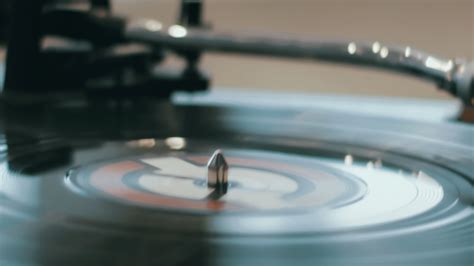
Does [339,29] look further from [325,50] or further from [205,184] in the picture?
[205,184]

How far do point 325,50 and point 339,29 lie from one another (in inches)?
27.9

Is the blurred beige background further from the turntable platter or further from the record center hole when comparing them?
the record center hole

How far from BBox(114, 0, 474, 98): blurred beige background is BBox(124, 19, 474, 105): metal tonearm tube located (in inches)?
20.3

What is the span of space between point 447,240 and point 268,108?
1.60ft

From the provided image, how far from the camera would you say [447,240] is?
0.40 meters

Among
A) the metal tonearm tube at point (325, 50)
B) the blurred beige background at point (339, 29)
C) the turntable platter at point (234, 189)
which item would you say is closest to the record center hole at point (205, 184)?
the turntable platter at point (234, 189)

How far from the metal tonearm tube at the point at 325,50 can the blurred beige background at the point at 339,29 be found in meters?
0.52

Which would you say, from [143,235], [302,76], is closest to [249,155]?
[143,235]

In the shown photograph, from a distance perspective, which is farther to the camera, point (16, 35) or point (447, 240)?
point (16, 35)

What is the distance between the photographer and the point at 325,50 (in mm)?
795

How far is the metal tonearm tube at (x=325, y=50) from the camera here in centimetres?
70

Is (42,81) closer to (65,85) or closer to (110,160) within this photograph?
(65,85)

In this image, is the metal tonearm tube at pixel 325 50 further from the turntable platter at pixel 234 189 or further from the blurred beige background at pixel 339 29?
the blurred beige background at pixel 339 29

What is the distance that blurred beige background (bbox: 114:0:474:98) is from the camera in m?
1.40
